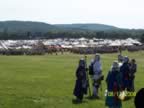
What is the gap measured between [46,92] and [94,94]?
2.72 m

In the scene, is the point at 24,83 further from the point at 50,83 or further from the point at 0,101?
the point at 0,101

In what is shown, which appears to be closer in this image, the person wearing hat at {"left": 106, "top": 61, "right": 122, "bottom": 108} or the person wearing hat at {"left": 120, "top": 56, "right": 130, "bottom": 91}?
the person wearing hat at {"left": 106, "top": 61, "right": 122, "bottom": 108}

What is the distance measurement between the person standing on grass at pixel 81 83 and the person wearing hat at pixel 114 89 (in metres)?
4.89

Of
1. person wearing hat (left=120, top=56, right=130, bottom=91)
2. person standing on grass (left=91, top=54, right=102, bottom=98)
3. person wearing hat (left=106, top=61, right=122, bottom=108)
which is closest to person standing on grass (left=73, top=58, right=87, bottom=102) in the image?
person standing on grass (left=91, top=54, right=102, bottom=98)

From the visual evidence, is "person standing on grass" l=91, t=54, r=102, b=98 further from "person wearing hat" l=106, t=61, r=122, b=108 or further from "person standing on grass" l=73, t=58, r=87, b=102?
"person wearing hat" l=106, t=61, r=122, b=108

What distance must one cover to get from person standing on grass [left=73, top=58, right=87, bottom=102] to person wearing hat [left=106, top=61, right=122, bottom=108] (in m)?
4.89

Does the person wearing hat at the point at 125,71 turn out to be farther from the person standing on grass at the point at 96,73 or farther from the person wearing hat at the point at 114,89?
the person wearing hat at the point at 114,89

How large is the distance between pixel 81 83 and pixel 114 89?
211 inches

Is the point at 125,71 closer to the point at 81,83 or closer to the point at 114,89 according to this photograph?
the point at 81,83

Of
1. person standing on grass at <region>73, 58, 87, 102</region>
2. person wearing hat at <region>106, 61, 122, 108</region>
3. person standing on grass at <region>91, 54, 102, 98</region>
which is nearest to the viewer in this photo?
person wearing hat at <region>106, 61, 122, 108</region>

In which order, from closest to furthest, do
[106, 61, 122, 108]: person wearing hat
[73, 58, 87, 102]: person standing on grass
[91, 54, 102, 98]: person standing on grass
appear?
1. [106, 61, 122, 108]: person wearing hat
2. [73, 58, 87, 102]: person standing on grass
3. [91, 54, 102, 98]: person standing on grass

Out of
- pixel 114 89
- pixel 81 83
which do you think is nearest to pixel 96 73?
pixel 81 83

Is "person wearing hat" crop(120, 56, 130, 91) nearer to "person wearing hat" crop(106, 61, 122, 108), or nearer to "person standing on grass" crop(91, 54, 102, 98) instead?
"person standing on grass" crop(91, 54, 102, 98)

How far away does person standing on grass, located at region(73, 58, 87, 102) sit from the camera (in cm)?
2003
